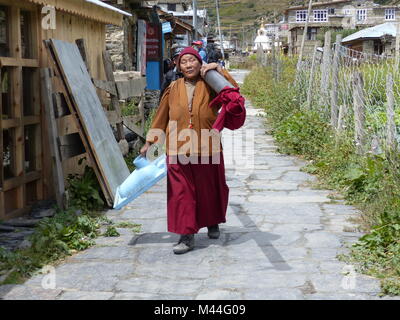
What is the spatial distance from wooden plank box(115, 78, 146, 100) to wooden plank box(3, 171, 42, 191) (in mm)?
2346

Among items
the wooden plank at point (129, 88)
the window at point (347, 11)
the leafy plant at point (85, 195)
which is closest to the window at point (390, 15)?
the window at point (347, 11)

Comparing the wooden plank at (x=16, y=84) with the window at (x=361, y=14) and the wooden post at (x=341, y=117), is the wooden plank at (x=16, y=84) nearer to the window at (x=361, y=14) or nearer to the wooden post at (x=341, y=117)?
the wooden post at (x=341, y=117)

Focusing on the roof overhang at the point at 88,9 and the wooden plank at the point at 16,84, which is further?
the roof overhang at the point at 88,9

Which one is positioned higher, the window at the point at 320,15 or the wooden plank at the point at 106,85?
the window at the point at 320,15

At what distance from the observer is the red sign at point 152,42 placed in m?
19.3

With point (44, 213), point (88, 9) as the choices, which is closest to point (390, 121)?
point (88, 9)

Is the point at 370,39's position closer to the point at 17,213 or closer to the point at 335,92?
the point at 335,92

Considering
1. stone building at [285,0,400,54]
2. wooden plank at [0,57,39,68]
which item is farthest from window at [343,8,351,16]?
wooden plank at [0,57,39,68]

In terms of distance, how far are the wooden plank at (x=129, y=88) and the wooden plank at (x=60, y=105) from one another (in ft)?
6.08

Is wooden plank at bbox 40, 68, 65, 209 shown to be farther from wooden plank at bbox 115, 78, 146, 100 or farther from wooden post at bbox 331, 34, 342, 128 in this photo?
wooden post at bbox 331, 34, 342, 128

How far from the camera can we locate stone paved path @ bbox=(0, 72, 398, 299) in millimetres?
4539

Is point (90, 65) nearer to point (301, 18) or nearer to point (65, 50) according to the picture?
point (65, 50)

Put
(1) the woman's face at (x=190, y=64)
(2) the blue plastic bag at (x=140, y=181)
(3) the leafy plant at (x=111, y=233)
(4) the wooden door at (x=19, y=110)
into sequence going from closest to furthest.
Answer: (1) the woman's face at (x=190, y=64) < (2) the blue plastic bag at (x=140, y=181) < (3) the leafy plant at (x=111, y=233) < (4) the wooden door at (x=19, y=110)
